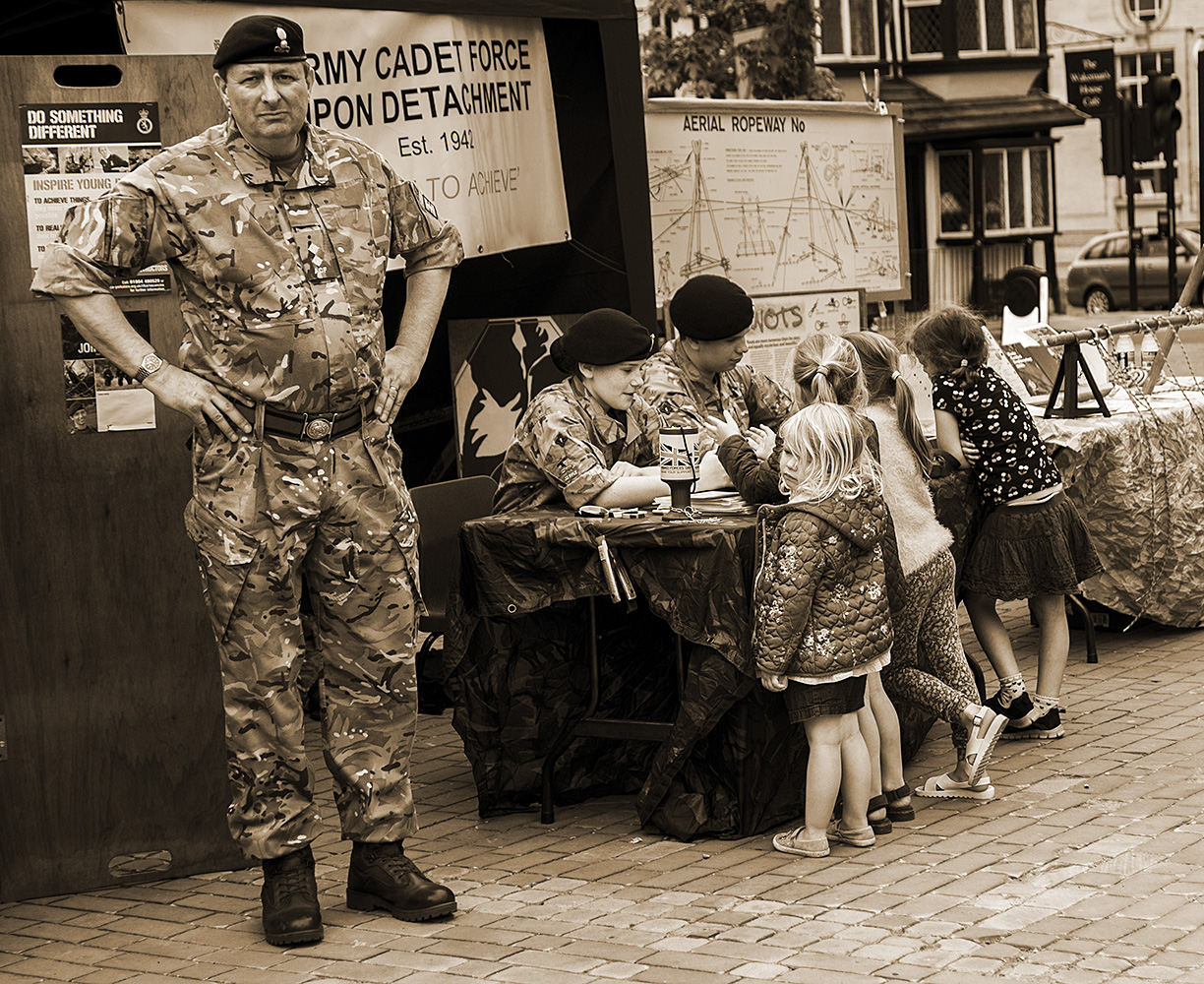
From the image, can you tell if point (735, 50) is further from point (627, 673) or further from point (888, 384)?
point (627, 673)

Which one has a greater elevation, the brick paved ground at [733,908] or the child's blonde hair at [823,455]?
the child's blonde hair at [823,455]

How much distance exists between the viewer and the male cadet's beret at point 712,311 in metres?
5.44

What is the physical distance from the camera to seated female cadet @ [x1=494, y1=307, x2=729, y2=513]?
5109 mm

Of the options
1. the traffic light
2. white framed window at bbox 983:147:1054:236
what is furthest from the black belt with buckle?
white framed window at bbox 983:147:1054:236

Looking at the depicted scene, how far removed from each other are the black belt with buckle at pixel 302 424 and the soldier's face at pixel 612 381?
1310mm

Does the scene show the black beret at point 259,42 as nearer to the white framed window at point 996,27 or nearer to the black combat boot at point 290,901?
the black combat boot at point 290,901

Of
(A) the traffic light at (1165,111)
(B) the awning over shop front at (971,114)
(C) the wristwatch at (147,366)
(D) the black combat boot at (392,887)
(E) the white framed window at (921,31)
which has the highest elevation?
(E) the white framed window at (921,31)

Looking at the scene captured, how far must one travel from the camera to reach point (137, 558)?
4.68 m

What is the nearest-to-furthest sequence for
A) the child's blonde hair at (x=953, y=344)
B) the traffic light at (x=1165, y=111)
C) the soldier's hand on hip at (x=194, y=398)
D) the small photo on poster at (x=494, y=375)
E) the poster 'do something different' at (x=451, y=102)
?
1. the soldier's hand on hip at (x=194, y=398)
2. the child's blonde hair at (x=953, y=344)
3. the poster 'do something different' at (x=451, y=102)
4. the small photo on poster at (x=494, y=375)
5. the traffic light at (x=1165, y=111)

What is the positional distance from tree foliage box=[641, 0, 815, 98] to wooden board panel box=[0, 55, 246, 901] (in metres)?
11.5

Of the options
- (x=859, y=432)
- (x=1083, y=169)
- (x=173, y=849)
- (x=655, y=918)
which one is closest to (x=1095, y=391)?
(x=859, y=432)

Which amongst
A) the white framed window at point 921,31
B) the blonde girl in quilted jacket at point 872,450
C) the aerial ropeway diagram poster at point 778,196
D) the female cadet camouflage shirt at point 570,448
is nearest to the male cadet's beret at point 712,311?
the female cadet camouflage shirt at point 570,448

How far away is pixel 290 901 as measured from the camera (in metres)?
4.20

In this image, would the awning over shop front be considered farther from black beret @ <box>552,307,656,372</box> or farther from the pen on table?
the pen on table
